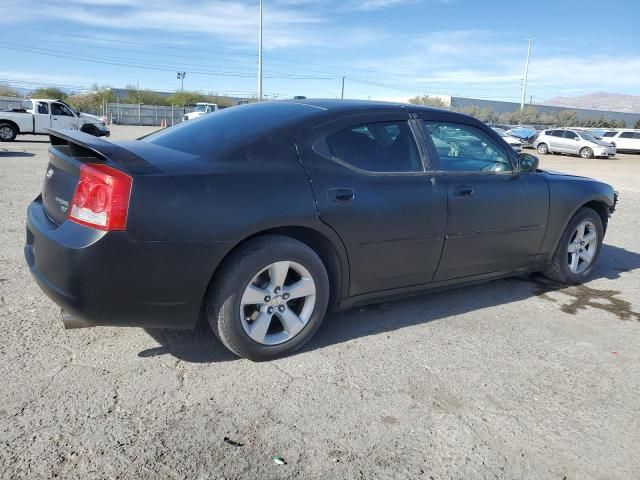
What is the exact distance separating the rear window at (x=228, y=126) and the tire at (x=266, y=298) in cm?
69

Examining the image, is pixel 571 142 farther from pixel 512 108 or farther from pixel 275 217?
pixel 512 108

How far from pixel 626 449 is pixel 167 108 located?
56514 mm

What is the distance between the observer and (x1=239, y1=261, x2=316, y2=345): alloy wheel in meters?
3.17

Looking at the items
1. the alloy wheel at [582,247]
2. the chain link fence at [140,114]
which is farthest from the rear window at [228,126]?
the chain link fence at [140,114]

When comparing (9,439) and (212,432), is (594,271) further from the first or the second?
(9,439)

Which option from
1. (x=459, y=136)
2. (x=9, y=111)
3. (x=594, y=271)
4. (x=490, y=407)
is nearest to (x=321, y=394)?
(x=490, y=407)

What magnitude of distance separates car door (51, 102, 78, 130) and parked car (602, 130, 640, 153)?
30.8 meters

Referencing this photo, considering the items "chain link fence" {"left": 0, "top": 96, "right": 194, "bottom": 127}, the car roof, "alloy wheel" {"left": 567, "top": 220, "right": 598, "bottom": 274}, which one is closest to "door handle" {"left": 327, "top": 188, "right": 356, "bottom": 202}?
the car roof

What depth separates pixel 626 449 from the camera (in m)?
2.61

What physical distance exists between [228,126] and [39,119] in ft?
Result: 68.4

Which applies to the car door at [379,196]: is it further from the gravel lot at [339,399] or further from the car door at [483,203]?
the gravel lot at [339,399]

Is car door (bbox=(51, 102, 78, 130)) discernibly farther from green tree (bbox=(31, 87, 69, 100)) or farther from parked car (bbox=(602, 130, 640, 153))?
green tree (bbox=(31, 87, 69, 100))

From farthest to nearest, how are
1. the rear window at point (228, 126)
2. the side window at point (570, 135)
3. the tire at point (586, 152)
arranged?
the side window at point (570, 135) → the tire at point (586, 152) → the rear window at point (228, 126)

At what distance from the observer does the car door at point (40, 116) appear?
21172 mm
